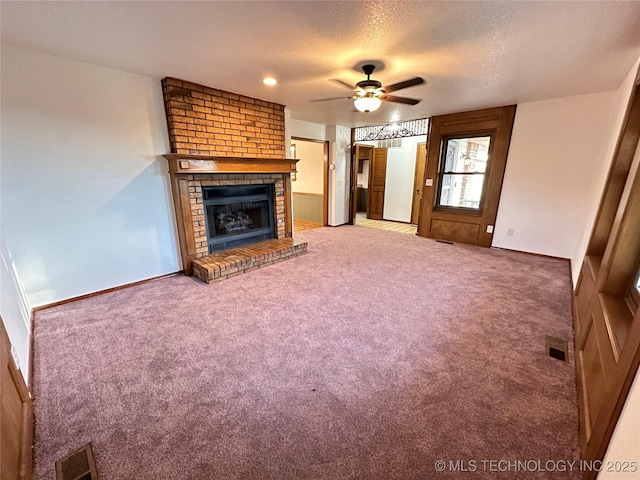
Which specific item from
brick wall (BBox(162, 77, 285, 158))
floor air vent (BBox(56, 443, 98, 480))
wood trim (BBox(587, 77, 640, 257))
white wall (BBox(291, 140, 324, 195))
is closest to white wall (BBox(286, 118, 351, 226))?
white wall (BBox(291, 140, 324, 195))

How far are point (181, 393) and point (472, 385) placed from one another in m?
1.82

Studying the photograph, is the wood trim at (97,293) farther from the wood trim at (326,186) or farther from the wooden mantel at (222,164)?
the wood trim at (326,186)

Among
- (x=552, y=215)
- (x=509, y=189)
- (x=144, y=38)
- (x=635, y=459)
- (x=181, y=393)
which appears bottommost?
(x=181, y=393)

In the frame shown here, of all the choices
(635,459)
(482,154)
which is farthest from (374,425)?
(482,154)

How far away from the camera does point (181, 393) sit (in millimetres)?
1611

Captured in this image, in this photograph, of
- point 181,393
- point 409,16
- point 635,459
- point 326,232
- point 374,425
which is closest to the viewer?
point 635,459

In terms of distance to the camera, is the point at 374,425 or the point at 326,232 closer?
the point at 374,425

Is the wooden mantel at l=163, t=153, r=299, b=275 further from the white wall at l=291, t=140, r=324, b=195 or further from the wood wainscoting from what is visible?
the white wall at l=291, t=140, r=324, b=195

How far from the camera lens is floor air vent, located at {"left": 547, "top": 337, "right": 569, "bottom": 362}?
1913 millimetres

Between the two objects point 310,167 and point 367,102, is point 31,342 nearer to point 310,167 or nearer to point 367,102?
point 367,102

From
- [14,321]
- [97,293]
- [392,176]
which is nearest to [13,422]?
[14,321]

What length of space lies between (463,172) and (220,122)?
4158 mm

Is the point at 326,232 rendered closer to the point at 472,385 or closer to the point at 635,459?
the point at 472,385

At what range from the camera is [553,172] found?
12.6ft
